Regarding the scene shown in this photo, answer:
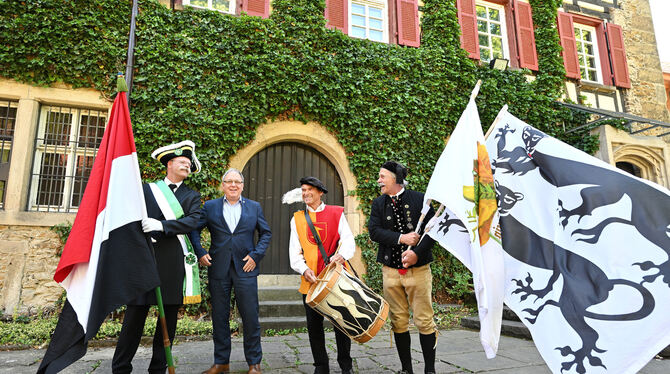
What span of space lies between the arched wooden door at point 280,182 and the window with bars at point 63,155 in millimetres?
2504

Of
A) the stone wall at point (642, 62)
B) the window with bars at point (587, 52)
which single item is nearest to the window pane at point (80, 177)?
the window with bars at point (587, 52)

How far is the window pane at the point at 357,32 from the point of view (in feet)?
26.7

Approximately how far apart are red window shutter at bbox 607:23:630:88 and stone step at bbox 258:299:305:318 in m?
9.32

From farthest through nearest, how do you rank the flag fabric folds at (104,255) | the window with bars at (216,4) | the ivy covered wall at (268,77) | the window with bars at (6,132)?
the window with bars at (216,4)
the ivy covered wall at (268,77)
the window with bars at (6,132)
the flag fabric folds at (104,255)

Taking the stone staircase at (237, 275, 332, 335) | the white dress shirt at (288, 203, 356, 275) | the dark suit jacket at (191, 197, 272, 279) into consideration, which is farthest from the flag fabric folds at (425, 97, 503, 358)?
the stone staircase at (237, 275, 332, 335)

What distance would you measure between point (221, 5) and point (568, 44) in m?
7.92

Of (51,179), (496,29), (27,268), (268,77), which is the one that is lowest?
(27,268)

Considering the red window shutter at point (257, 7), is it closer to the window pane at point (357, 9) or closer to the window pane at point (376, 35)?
the window pane at point (357, 9)

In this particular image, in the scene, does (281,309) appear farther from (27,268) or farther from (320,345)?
(27,268)

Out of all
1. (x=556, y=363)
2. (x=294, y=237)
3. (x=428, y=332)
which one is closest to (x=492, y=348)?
(x=556, y=363)

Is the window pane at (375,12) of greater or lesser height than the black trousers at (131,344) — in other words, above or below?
above

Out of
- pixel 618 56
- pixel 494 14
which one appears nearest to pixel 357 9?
pixel 494 14

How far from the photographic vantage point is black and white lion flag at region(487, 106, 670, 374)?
2.24 m

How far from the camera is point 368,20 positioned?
837 centimetres
